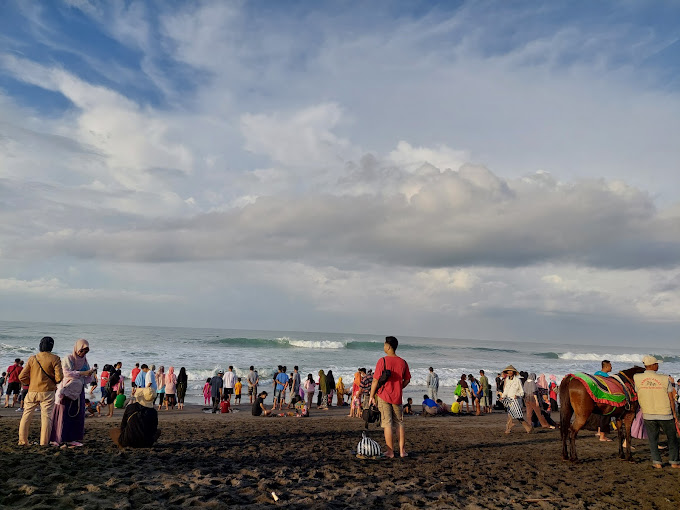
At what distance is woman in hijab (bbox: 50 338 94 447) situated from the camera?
7484 mm

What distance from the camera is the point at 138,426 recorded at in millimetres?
7703

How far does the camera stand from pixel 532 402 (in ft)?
40.4

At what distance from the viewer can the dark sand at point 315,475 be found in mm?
5105

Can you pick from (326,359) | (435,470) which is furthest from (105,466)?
(326,359)

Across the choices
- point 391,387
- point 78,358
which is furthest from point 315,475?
point 78,358

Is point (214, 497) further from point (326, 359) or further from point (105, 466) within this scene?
point (326, 359)

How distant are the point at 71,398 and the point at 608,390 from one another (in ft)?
29.0

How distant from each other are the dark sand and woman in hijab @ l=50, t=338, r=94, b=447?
0.38 meters

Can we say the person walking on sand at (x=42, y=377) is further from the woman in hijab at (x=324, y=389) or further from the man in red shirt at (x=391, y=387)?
the woman in hijab at (x=324, y=389)

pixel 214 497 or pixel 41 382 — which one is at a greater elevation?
pixel 41 382

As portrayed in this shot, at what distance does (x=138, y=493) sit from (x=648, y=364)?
299 inches

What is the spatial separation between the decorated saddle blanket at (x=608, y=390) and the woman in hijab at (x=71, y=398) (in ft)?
26.6

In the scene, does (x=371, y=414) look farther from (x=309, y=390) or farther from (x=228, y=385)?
(x=228, y=385)

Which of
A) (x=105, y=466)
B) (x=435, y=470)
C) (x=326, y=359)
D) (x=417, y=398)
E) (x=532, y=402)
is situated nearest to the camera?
(x=105, y=466)
